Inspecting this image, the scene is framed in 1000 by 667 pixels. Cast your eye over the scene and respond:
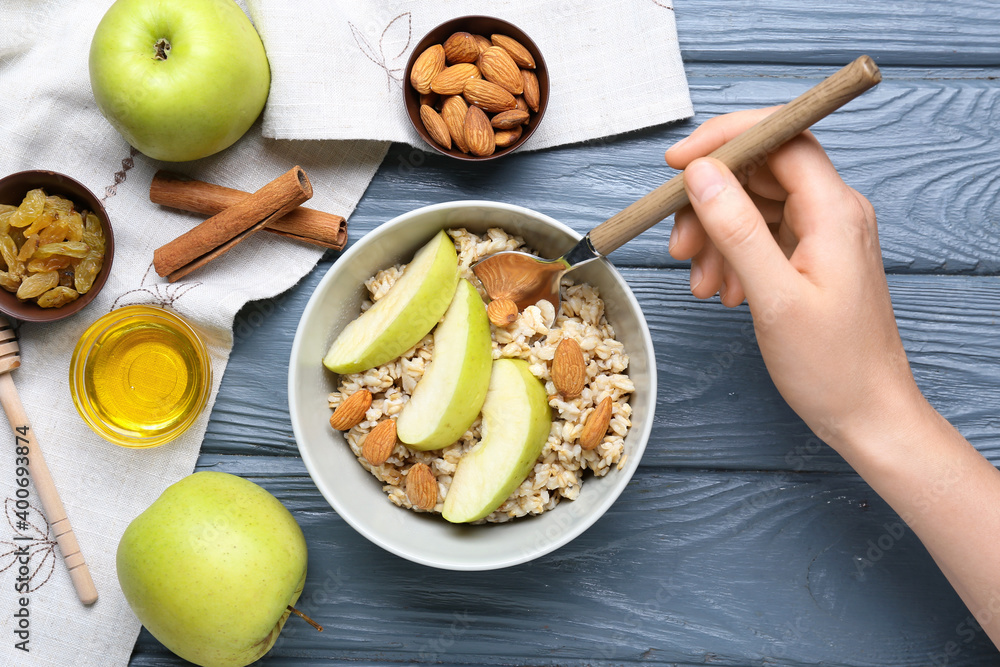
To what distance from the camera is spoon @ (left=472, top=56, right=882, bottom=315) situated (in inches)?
31.1

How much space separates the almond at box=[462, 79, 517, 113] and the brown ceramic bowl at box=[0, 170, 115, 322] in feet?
2.14

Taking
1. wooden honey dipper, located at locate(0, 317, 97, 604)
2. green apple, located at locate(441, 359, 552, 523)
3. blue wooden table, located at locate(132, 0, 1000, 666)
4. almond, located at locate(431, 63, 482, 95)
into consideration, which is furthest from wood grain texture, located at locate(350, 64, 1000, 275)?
wooden honey dipper, located at locate(0, 317, 97, 604)

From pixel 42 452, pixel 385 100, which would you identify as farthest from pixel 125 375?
pixel 385 100

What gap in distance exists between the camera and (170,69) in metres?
1.06

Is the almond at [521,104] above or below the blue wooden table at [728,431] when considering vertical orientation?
above

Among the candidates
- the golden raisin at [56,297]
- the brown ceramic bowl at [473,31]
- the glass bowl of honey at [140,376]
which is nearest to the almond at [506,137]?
the brown ceramic bowl at [473,31]

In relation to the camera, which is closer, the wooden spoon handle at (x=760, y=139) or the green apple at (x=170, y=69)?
the wooden spoon handle at (x=760, y=139)

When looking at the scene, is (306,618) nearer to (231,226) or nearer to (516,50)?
(231,226)

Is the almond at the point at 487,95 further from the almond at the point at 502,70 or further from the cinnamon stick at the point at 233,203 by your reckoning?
the cinnamon stick at the point at 233,203

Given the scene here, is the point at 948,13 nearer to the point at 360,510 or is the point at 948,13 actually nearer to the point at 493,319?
the point at 493,319

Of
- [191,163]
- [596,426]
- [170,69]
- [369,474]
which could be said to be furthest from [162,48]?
[596,426]

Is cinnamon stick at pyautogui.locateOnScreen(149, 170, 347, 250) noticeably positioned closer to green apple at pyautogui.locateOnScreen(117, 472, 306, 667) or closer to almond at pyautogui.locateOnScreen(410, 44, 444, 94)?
almond at pyautogui.locateOnScreen(410, 44, 444, 94)

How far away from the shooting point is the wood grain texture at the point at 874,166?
122 cm

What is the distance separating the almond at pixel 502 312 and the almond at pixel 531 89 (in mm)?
361
